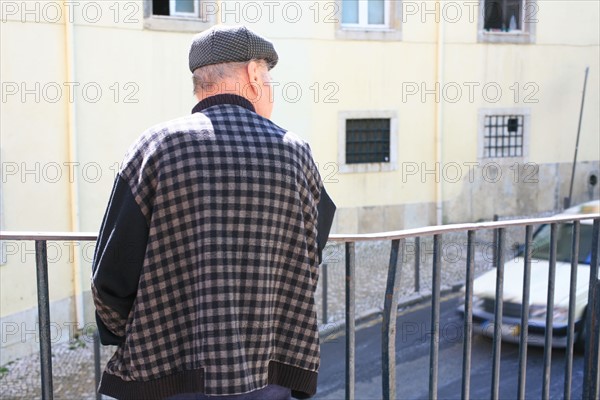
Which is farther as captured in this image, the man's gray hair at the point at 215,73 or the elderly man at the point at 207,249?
the man's gray hair at the point at 215,73

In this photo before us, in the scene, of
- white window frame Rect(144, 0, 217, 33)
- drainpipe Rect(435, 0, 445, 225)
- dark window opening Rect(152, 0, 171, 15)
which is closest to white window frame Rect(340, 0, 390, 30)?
drainpipe Rect(435, 0, 445, 225)

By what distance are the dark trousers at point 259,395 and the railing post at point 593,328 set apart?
2003 mm

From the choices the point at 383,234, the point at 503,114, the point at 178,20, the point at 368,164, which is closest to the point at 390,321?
the point at 383,234

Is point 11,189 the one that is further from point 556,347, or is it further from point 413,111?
point 413,111

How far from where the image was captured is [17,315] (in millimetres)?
8422

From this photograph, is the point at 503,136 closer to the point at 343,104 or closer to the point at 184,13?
the point at 343,104

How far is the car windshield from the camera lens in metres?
7.32

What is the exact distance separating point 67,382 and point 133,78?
432cm

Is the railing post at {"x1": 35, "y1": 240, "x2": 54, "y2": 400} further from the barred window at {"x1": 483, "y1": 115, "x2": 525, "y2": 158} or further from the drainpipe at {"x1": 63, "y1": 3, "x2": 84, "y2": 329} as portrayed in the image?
the barred window at {"x1": 483, "y1": 115, "x2": 525, "y2": 158}

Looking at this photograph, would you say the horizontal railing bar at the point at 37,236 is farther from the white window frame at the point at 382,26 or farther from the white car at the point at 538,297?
the white window frame at the point at 382,26

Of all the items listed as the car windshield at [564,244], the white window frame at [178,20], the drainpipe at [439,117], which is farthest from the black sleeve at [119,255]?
the drainpipe at [439,117]

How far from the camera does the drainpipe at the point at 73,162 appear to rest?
30.1 ft

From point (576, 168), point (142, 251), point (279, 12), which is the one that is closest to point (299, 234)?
Result: point (142, 251)

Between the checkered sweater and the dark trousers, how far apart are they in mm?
47
